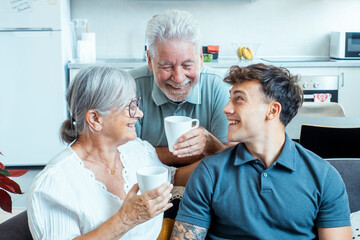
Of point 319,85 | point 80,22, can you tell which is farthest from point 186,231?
point 80,22

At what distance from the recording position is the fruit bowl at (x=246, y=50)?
4.43 meters

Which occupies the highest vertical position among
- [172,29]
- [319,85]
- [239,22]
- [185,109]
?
[239,22]

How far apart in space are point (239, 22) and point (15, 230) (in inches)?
141

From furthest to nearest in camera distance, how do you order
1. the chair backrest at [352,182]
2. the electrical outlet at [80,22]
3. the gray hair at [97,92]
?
the electrical outlet at [80,22] → the chair backrest at [352,182] → the gray hair at [97,92]

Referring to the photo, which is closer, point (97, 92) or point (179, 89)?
point (97, 92)

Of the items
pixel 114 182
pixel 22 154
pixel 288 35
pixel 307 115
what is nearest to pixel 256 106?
pixel 114 182

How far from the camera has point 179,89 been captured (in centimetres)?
199

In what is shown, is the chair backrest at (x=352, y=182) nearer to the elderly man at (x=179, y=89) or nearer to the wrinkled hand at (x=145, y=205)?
the elderly man at (x=179, y=89)

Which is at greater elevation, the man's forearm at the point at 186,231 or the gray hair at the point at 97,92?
the gray hair at the point at 97,92

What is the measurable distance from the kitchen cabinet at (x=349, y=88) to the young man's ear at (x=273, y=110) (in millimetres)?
2859

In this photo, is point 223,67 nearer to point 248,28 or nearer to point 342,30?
point 248,28

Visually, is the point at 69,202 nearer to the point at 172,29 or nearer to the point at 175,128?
the point at 175,128

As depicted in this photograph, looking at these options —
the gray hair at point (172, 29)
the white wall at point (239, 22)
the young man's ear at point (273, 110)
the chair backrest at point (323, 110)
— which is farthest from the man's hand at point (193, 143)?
the white wall at point (239, 22)

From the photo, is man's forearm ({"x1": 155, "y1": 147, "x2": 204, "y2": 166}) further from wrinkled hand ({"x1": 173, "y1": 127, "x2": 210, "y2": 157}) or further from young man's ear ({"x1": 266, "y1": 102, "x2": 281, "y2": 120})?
young man's ear ({"x1": 266, "y1": 102, "x2": 281, "y2": 120})
